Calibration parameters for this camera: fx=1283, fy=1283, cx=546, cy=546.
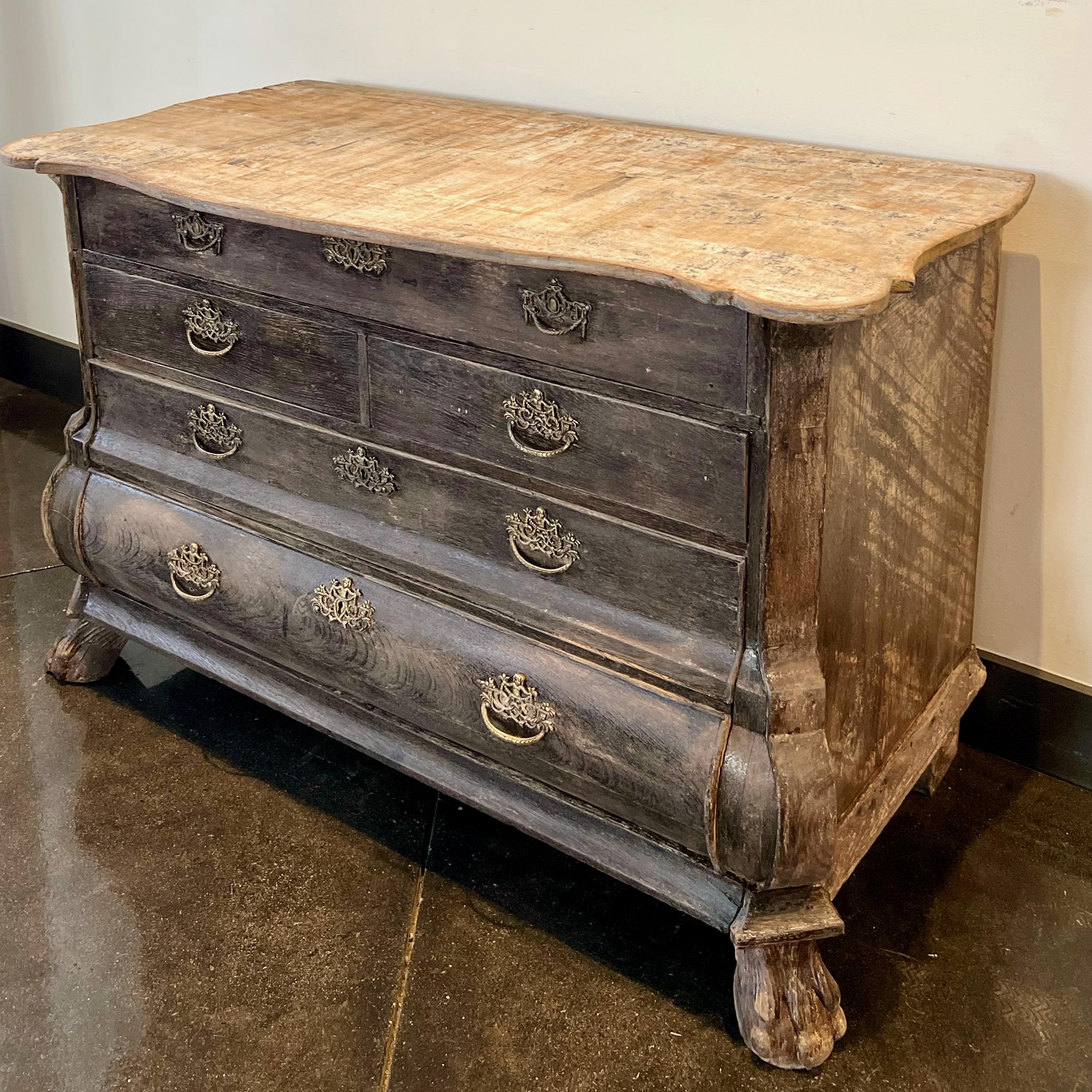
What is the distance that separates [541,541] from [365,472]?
0.27 metres

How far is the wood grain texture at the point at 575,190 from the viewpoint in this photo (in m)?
1.20

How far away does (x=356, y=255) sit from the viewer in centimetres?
148

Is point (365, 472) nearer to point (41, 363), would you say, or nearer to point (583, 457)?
point (583, 457)

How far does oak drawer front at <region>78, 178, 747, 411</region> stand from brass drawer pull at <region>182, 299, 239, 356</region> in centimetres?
5

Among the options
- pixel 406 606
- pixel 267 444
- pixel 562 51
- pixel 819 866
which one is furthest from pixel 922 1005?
pixel 562 51

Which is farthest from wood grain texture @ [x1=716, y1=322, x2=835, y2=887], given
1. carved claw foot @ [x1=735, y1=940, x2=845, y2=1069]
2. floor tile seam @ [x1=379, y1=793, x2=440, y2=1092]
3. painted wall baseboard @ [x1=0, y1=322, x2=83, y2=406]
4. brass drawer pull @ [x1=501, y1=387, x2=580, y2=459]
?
painted wall baseboard @ [x1=0, y1=322, x2=83, y2=406]

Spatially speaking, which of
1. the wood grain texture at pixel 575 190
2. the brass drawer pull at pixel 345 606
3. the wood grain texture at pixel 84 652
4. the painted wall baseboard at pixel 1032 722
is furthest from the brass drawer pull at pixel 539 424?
the wood grain texture at pixel 84 652

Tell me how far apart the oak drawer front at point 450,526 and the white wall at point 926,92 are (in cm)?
64

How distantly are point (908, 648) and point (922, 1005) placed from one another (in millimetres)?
420

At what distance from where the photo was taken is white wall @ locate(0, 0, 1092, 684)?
1.56m

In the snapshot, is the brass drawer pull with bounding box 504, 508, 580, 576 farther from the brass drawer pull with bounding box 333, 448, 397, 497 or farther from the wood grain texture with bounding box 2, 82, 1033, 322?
the wood grain texture with bounding box 2, 82, 1033, 322

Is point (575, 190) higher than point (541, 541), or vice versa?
point (575, 190)

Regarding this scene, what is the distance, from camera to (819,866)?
1358mm

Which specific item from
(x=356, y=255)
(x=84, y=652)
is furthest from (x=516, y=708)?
(x=84, y=652)
